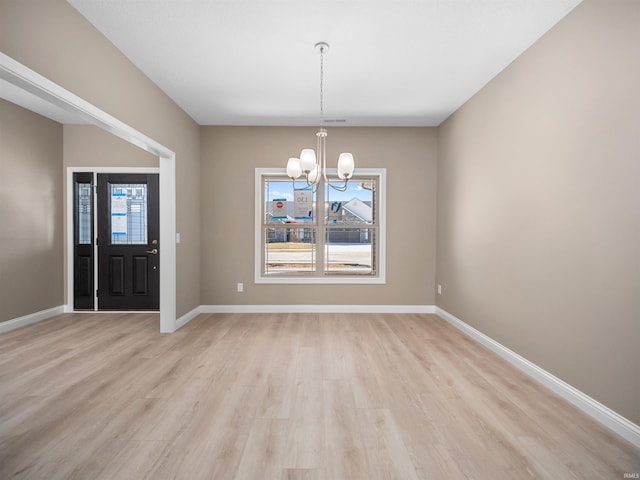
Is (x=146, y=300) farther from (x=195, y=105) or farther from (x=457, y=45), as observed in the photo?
(x=457, y=45)

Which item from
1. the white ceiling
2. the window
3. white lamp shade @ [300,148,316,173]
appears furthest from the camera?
the window

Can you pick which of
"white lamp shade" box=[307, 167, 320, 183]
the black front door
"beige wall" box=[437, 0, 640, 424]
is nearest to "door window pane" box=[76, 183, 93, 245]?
the black front door

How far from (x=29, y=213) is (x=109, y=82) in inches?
109

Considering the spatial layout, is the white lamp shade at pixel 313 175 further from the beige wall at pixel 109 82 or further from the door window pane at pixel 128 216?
the door window pane at pixel 128 216

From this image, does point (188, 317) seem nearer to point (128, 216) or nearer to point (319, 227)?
point (128, 216)

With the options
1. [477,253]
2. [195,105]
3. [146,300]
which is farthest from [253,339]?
[195,105]

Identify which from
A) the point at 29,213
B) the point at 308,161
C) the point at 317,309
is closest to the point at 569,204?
the point at 308,161

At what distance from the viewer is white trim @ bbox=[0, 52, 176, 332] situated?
1847mm

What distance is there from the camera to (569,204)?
2277 mm

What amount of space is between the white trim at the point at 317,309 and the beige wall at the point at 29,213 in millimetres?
2166

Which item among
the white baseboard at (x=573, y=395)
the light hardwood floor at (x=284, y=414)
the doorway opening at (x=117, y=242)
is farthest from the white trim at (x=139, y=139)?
the white baseboard at (x=573, y=395)

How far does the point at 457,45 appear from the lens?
2.70m

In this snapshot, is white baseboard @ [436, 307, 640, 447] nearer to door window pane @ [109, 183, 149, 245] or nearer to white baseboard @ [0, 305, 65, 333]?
door window pane @ [109, 183, 149, 245]

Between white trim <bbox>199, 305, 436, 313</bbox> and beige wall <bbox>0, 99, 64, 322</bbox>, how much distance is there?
217 centimetres
